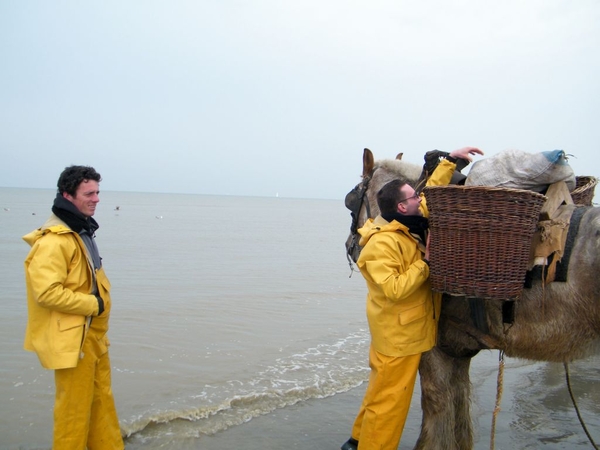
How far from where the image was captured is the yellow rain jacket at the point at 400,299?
3.25m

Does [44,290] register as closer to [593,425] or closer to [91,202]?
[91,202]

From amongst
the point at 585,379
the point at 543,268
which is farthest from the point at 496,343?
the point at 585,379

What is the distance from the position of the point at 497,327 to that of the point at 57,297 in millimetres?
2860

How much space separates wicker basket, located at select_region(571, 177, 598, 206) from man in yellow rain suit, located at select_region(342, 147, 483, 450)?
1173mm

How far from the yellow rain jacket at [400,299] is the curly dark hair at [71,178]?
1.97 m

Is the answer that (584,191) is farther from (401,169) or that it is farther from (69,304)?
(69,304)

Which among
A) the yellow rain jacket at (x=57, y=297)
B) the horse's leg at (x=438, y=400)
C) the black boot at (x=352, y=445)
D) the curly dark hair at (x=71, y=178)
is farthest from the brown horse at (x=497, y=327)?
the yellow rain jacket at (x=57, y=297)

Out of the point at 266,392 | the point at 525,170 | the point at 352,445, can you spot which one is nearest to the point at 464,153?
the point at 525,170

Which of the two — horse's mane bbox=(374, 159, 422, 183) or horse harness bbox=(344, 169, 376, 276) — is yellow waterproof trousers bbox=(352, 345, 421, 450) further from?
horse's mane bbox=(374, 159, 422, 183)

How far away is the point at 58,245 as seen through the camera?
336 cm

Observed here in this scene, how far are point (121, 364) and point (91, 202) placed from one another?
3.90 metres

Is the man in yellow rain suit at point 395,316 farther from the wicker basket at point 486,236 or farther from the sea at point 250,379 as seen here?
the sea at point 250,379

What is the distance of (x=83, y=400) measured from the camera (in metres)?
3.48

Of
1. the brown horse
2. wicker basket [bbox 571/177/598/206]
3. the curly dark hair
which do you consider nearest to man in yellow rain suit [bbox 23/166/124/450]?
the curly dark hair
